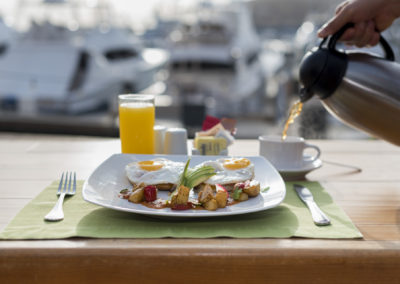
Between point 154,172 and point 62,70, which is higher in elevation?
point 154,172

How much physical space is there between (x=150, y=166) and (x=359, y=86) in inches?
22.5

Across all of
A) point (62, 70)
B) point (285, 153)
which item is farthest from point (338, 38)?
point (62, 70)

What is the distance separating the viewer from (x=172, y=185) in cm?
89

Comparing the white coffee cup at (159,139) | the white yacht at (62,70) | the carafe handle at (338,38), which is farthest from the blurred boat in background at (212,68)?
the carafe handle at (338,38)

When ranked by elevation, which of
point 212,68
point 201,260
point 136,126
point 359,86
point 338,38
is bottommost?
point 212,68

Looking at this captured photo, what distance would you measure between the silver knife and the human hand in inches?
15.8

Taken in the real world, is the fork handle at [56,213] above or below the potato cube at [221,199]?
below

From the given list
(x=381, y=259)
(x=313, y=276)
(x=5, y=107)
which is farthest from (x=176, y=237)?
(x=5, y=107)

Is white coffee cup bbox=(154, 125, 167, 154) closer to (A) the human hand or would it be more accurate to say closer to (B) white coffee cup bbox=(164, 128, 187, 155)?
(B) white coffee cup bbox=(164, 128, 187, 155)

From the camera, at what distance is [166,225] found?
2.49ft

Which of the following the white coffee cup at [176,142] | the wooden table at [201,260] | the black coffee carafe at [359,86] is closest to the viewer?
the wooden table at [201,260]

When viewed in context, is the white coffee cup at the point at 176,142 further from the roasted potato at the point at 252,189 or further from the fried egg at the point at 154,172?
the roasted potato at the point at 252,189

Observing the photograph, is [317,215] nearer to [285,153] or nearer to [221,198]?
[221,198]

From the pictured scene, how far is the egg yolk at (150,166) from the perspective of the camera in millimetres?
908
